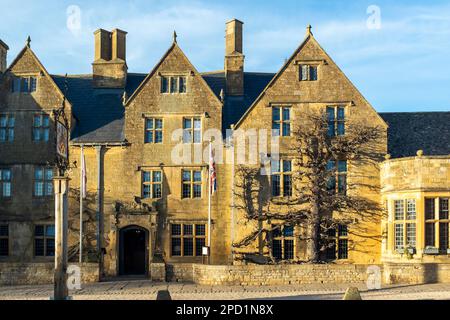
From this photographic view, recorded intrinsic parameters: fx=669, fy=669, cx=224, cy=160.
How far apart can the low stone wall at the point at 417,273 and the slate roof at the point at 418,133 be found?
8.06m

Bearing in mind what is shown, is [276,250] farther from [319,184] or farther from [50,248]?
[50,248]

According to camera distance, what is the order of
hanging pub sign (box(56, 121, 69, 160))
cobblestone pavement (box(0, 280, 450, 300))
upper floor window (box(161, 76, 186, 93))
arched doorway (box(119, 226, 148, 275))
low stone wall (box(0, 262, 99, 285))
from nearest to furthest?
1. hanging pub sign (box(56, 121, 69, 160))
2. cobblestone pavement (box(0, 280, 450, 300))
3. low stone wall (box(0, 262, 99, 285))
4. arched doorway (box(119, 226, 148, 275))
5. upper floor window (box(161, 76, 186, 93))

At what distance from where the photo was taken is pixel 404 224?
31469 mm

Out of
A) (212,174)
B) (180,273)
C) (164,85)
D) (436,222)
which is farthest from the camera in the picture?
(164,85)

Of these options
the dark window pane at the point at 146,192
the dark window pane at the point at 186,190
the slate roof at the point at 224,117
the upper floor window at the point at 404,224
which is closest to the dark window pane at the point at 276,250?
the dark window pane at the point at 186,190

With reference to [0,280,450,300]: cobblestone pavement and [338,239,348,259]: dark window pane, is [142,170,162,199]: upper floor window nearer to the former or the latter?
[0,280,450,300]: cobblestone pavement

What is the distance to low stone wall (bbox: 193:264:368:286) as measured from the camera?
28.8 m

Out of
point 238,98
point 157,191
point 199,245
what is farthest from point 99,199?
point 238,98

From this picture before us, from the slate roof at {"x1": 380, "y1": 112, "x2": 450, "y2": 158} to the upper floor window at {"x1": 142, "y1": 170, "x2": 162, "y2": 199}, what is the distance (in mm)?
12450

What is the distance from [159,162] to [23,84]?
8.46m

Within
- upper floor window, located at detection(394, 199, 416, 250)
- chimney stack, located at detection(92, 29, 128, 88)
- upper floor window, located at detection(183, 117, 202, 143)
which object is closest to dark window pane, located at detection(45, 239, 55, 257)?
upper floor window, located at detection(183, 117, 202, 143)

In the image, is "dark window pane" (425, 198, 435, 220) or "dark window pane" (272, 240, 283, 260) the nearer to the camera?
"dark window pane" (425, 198, 435, 220)

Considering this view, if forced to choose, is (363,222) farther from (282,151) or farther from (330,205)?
(282,151)

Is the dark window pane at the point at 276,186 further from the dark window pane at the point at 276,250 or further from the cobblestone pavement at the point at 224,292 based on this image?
the cobblestone pavement at the point at 224,292
